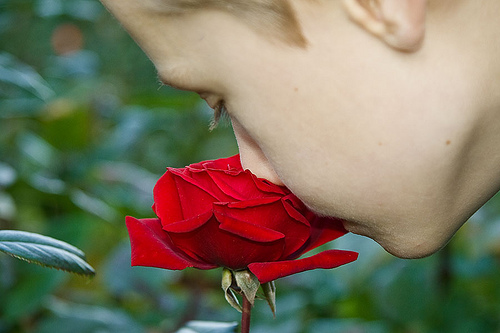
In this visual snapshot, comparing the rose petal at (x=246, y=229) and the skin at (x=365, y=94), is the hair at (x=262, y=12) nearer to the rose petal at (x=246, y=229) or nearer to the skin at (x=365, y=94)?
the skin at (x=365, y=94)

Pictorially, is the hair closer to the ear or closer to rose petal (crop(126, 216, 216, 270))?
the ear

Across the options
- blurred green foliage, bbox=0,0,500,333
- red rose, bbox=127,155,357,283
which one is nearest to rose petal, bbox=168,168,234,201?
red rose, bbox=127,155,357,283

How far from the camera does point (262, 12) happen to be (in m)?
0.38

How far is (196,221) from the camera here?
0.41m

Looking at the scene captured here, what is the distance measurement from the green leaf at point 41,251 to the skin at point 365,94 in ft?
0.59

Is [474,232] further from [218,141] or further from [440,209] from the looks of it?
[218,141]

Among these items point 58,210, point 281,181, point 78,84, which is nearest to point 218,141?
point 78,84

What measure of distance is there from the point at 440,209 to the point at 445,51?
105 millimetres

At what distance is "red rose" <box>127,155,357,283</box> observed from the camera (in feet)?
1.36

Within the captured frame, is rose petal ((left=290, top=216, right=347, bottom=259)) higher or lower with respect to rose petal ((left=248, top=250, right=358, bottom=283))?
lower

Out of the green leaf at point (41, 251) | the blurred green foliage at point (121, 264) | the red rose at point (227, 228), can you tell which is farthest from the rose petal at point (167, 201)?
the blurred green foliage at point (121, 264)

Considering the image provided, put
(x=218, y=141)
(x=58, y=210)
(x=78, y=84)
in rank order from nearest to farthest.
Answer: (x=58, y=210), (x=78, y=84), (x=218, y=141)

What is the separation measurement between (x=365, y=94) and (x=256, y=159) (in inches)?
4.6

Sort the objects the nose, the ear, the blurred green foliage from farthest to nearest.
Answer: the blurred green foliage, the nose, the ear
